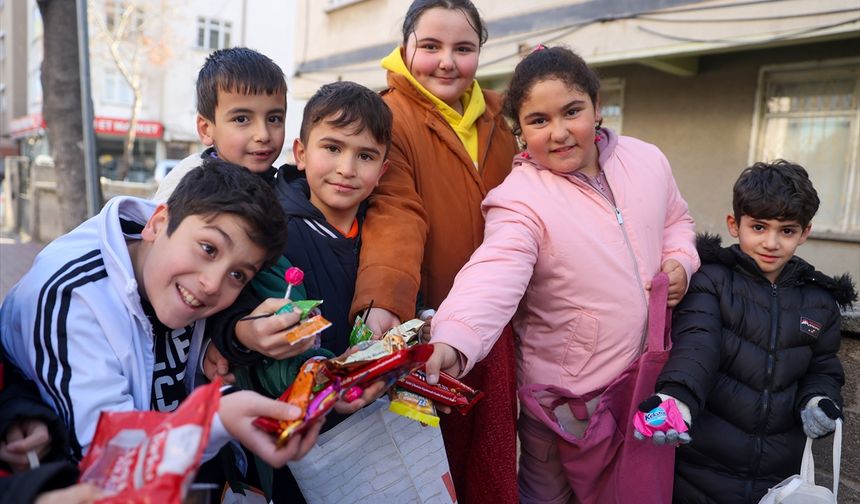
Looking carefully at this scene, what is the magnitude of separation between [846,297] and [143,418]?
7.08ft

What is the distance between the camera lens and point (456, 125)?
2.39 m

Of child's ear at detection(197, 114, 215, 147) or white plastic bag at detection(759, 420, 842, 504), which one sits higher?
child's ear at detection(197, 114, 215, 147)

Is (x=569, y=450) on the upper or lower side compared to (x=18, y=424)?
lower

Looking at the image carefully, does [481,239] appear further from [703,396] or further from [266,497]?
[266,497]

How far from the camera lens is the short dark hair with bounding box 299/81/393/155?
6.56ft

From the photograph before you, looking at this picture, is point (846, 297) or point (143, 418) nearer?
point (143, 418)

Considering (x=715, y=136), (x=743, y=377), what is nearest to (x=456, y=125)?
(x=743, y=377)

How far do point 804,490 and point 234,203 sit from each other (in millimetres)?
1851

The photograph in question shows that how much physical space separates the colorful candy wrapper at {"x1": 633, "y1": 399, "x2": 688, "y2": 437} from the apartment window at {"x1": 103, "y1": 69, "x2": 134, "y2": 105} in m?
29.9

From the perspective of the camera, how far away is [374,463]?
163 centimetres

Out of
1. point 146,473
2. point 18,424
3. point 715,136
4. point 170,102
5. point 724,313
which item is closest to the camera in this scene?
point 146,473

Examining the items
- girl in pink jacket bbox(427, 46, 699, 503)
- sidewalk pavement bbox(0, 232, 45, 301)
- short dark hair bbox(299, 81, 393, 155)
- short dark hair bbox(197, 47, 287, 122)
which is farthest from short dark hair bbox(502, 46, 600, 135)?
sidewalk pavement bbox(0, 232, 45, 301)

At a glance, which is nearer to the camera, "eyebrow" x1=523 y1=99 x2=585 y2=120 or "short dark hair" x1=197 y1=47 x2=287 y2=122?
"eyebrow" x1=523 y1=99 x2=585 y2=120

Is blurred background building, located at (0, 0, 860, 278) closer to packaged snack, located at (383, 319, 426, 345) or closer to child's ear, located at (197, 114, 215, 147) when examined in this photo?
child's ear, located at (197, 114, 215, 147)
